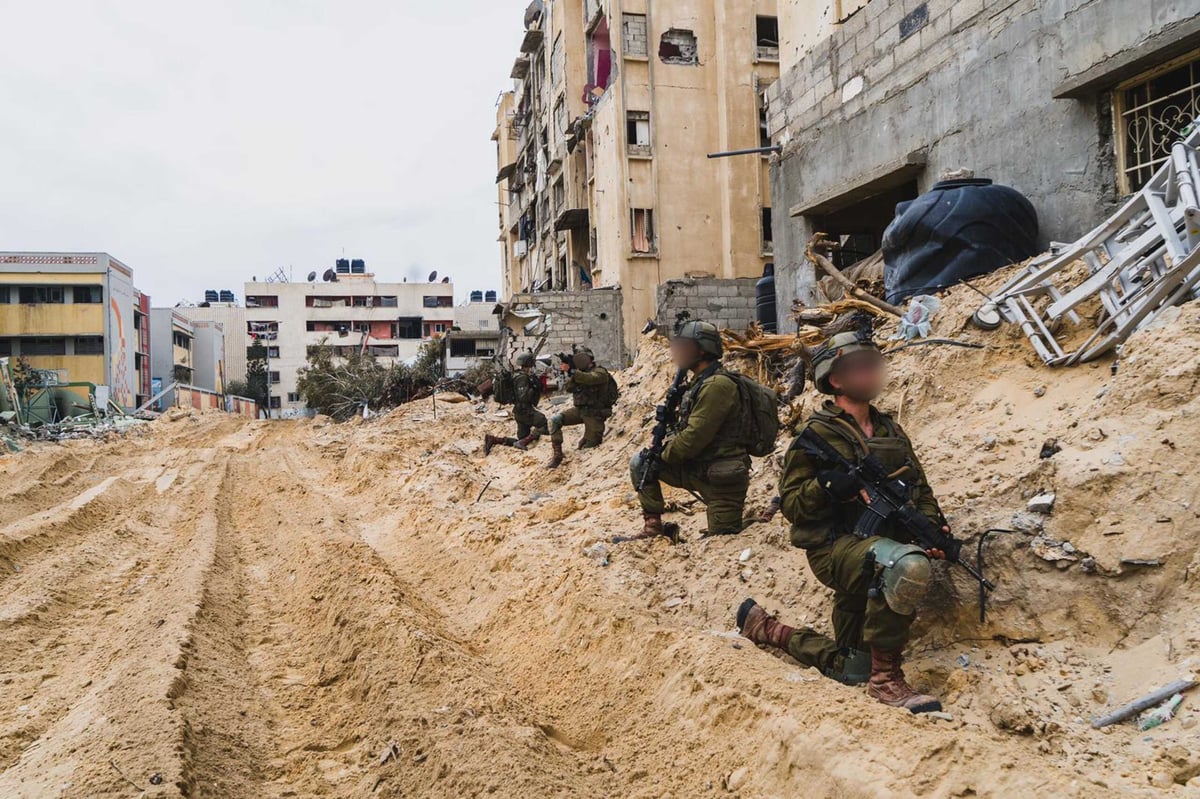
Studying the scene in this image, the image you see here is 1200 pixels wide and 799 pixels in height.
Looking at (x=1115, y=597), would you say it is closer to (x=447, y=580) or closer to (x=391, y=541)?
(x=447, y=580)

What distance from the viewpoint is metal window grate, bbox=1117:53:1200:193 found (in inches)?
260

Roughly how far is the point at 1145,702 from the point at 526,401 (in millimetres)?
11082

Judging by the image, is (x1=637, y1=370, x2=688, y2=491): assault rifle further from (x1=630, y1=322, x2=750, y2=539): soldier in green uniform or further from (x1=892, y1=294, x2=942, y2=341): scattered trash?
(x1=892, y1=294, x2=942, y2=341): scattered trash

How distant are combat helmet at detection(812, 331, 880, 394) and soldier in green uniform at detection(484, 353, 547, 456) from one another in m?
9.67

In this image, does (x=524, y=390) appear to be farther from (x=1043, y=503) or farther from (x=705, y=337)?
(x=1043, y=503)

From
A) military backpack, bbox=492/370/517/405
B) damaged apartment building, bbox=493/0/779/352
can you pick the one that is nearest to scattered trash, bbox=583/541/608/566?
military backpack, bbox=492/370/517/405

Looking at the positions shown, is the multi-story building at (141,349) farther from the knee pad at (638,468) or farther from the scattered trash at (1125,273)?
the scattered trash at (1125,273)

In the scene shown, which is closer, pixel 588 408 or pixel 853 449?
pixel 853 449

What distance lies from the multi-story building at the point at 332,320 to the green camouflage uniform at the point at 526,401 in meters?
55.7

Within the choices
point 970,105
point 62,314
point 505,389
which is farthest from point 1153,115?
point 62,314

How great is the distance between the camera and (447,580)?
6973 mm

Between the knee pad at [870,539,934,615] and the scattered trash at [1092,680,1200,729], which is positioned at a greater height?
the knee pad at [870,539,934,615]

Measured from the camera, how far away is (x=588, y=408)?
11.7m

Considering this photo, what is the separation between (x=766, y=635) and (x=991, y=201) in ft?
16.3
